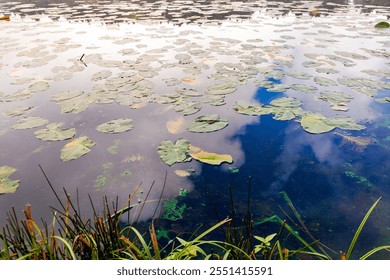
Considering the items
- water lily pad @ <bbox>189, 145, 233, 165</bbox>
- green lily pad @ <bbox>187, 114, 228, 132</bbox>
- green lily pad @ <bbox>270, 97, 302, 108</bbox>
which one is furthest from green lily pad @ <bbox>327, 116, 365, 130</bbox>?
water lily pad @ <bbox>189, 145, 233, 165</bbox>

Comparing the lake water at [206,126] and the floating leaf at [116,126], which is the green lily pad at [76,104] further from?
the floating leaf at [116,126]

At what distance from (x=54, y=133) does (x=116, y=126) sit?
0.74 metres

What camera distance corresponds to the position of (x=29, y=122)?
11.6 ft

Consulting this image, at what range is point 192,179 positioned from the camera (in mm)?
2648

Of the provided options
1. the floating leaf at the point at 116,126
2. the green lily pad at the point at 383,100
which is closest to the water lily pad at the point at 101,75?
the floating leaf at the point at 116,126

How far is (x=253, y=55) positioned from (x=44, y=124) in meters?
4.36

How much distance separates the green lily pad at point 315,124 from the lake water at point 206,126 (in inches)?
0.8

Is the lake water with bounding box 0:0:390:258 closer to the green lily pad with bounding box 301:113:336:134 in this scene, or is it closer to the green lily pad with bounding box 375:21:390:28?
the green lily pad with bounding box 301:113:336:134

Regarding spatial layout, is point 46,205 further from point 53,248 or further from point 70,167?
point 53,248

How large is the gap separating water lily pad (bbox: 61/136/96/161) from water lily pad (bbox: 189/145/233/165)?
46.9 inches

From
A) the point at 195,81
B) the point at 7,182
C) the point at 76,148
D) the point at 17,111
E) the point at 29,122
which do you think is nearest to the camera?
the point at 7,182

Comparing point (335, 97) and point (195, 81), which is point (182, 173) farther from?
point (335, 97)

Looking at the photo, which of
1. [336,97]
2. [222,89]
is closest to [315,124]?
[336,97]
